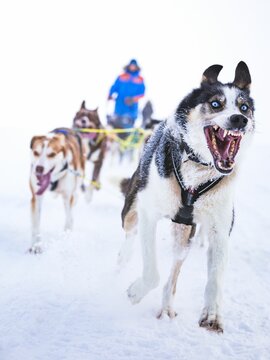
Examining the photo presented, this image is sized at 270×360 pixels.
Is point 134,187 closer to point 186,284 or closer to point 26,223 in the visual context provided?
point 186,284

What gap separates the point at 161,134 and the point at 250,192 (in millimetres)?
4819

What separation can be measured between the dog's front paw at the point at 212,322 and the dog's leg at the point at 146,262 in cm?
32

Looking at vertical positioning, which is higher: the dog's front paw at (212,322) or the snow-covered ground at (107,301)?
the dog's front paw at (212,322)

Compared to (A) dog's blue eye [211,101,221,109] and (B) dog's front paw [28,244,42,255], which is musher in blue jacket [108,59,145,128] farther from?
(A) dog's blue eye [211,101,221,109]

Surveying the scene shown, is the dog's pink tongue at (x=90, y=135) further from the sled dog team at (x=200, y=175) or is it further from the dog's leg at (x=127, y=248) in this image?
the sled dog team at (x=200, y=175)

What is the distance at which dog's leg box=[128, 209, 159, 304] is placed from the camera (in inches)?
82.5

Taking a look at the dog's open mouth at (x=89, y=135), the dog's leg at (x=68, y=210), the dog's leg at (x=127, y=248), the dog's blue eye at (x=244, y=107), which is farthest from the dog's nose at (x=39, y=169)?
the dog's open mouth at (x=89, y=135)

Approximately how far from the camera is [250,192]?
22.1 ft

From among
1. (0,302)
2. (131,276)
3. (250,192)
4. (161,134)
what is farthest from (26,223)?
(250,192)

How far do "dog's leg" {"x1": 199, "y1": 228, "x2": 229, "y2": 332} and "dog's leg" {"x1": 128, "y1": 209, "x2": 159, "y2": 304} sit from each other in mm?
290

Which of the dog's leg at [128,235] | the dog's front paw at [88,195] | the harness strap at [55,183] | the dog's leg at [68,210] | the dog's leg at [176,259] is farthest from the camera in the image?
the dog's front paw at [88,195]

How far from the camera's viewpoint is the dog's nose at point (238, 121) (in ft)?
5.77

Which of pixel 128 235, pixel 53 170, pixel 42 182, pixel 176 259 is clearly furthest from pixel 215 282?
pixel 53 170

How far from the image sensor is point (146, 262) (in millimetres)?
2115
